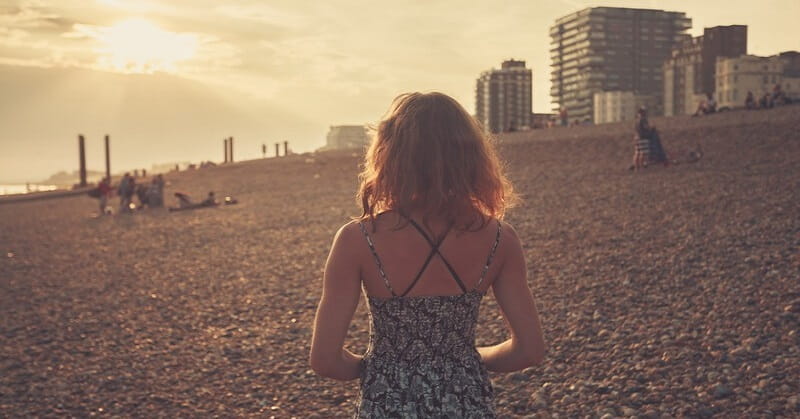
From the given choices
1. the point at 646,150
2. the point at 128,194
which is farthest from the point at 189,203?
the point at 646,150

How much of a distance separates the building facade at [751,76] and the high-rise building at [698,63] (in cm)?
923

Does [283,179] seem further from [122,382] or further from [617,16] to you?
[617,16]

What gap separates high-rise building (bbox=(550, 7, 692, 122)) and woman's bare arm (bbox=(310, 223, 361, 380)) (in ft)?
612

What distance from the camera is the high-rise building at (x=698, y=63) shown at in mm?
131625

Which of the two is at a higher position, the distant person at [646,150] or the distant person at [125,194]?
the distant person at [646,150]

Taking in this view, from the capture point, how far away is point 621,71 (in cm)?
18825

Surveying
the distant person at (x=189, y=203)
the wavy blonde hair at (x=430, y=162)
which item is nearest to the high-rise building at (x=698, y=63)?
the distant person at (x=189, y=203)

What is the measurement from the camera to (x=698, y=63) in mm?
133250

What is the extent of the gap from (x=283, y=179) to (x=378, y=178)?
37.3 meters

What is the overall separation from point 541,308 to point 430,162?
691 cm

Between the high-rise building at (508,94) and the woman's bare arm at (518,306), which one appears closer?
the woman's bare arm at (518,306)

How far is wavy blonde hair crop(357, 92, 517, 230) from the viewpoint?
7.95 feet

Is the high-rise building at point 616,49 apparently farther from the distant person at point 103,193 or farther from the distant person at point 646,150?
the distant person at point 646,150

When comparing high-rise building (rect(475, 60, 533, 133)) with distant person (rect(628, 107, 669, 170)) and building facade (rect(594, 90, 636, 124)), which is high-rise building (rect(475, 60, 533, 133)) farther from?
distant person (rect(628, 107, 669, 170))
